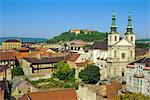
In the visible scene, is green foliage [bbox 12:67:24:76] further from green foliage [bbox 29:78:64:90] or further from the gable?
the gable

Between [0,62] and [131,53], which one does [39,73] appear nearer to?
[0,62]

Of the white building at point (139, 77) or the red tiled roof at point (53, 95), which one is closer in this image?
the red tiled roof at point (53, 95)

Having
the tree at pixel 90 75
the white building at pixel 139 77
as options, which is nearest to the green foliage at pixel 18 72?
the tree at pixel 90 75

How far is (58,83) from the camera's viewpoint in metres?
39.4

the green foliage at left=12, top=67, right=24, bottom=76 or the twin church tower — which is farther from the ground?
the twin church tower

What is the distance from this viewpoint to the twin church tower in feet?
139

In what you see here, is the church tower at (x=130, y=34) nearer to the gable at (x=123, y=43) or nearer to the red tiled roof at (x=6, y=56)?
the gable at (x=123, y=43)

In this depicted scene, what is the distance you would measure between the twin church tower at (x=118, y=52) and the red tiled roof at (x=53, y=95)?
16839 mm

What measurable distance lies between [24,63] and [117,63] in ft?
48.5

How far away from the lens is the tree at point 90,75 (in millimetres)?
39250

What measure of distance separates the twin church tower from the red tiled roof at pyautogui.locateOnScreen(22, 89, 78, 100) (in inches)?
663

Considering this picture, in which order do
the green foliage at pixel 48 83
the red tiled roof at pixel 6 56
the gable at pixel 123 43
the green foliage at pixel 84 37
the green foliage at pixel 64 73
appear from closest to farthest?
the green foliage at pixel 48 83 < the green foliage at pixel 64 73 < the gable at pixel 123 43 < the red tiled roof at pixel 6 56 < the green foliage at pixel 84 37

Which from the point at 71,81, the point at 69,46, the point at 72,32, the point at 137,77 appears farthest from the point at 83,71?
the point at 72,32

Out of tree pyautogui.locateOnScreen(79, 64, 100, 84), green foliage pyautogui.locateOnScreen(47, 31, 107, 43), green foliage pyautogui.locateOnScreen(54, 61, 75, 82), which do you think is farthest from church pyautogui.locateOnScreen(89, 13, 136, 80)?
green foliage pyautogui.locateOnScreen(47, 31, 107, 43)
